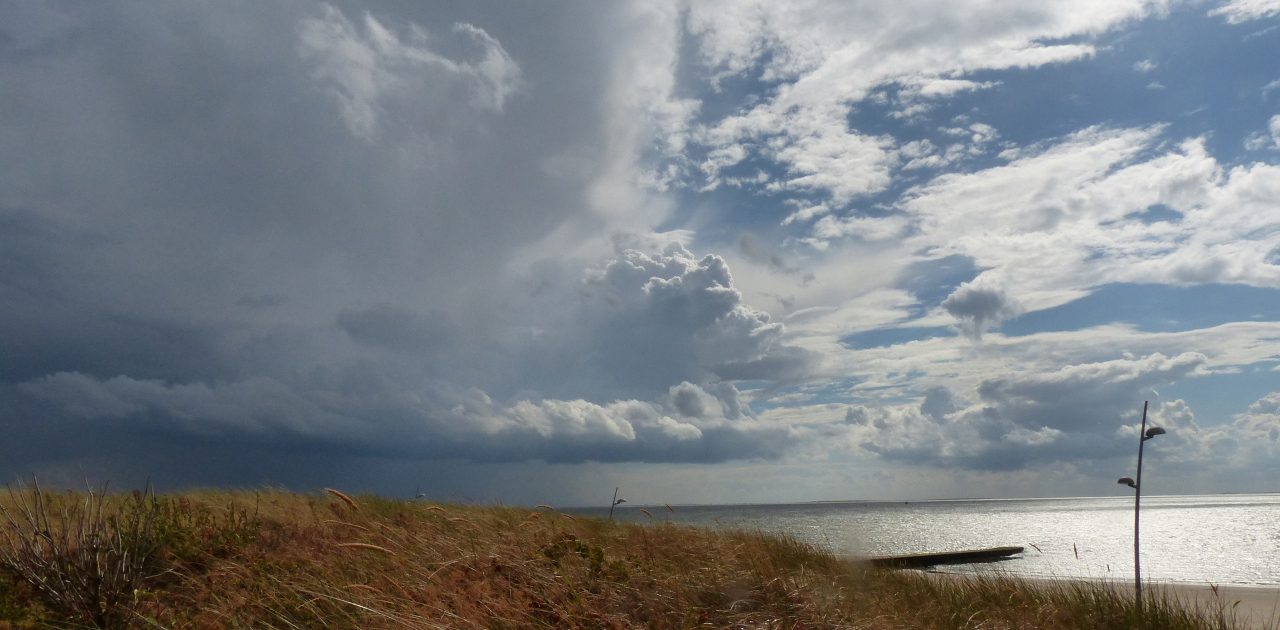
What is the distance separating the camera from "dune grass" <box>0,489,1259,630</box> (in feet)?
21.8

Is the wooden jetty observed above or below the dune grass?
below

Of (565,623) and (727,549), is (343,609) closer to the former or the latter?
(565,623)

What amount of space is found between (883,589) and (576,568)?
4906 mm

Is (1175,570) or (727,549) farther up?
(727,549)

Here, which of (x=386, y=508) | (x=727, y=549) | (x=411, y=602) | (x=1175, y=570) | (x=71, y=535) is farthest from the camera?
(x=1175, y=570)

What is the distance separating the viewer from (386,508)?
15195 mm

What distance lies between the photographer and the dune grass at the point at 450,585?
6.65m

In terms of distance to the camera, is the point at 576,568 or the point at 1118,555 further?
the point at 1118,555

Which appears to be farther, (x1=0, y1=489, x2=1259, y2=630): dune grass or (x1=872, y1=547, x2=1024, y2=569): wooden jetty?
(x1=872, y1=547, x2=1024, y2=569): wooden jetty

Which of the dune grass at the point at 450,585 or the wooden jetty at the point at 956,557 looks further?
the wooden jetty at the point at 956,557

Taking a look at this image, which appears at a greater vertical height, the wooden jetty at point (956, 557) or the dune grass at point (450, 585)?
the dune grass at point (450, 585)

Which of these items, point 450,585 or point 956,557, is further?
point 956,557

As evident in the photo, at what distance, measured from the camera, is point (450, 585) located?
729 centimetres

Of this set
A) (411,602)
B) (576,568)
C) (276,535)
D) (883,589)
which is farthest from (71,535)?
(883,589)
